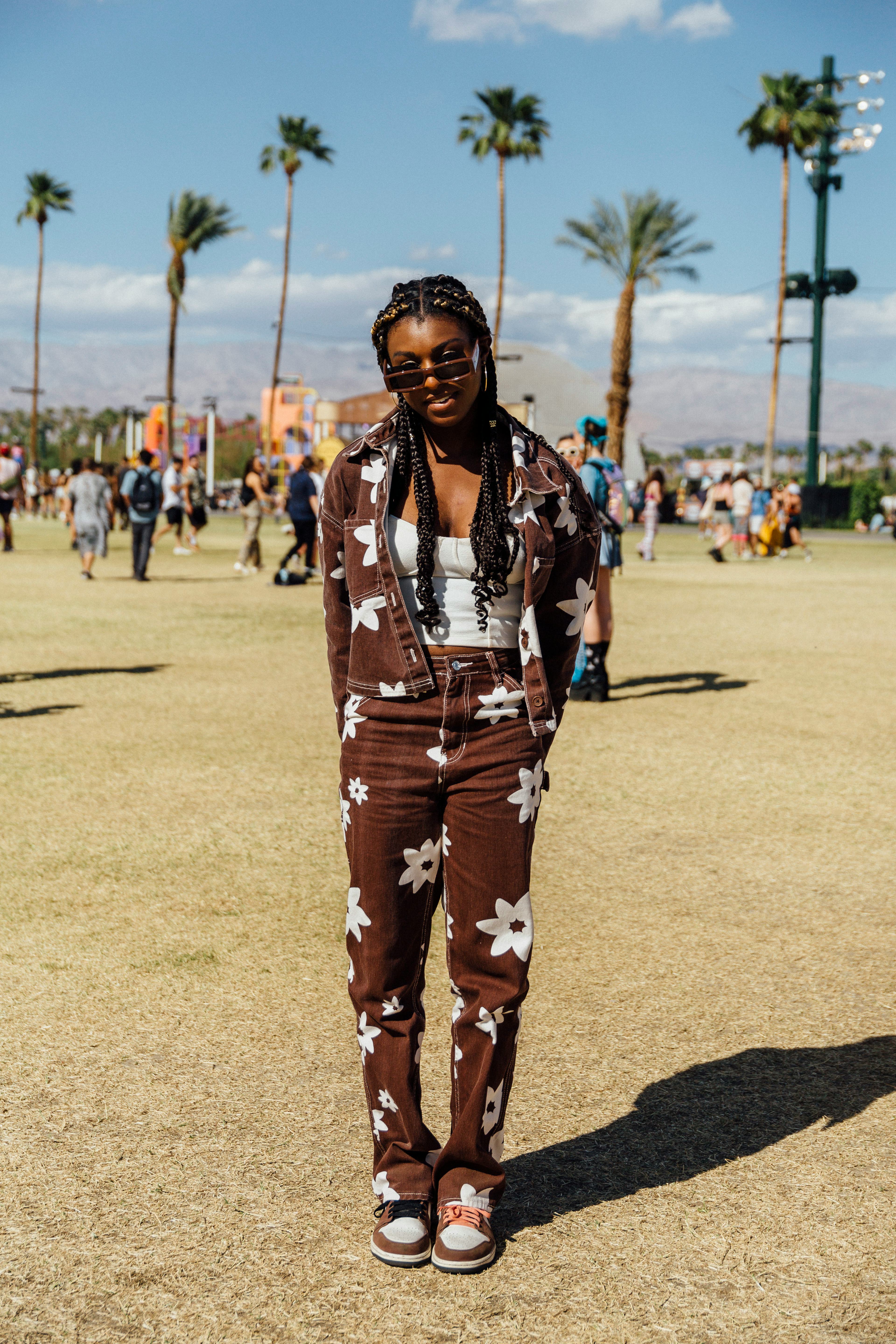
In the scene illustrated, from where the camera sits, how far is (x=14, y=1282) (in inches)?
105

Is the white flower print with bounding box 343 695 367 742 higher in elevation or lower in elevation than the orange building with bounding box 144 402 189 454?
lower

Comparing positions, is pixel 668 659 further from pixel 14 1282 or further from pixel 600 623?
pixel 14 1282

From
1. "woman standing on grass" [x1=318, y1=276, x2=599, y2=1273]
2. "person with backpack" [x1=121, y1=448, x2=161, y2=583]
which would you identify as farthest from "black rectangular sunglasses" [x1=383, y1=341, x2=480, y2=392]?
"person with backpack" [x1=121, y1=448, x2=161, y2=583]

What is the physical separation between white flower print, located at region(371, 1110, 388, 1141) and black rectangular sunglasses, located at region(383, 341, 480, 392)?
148cm

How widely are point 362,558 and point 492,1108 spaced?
1.16 m

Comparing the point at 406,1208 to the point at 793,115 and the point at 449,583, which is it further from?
the point at 793,115

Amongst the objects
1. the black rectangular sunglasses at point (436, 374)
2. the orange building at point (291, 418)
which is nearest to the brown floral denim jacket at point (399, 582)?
the black rectangular sunglasses at point (436, 374)

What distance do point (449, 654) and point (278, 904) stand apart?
265 centimetres

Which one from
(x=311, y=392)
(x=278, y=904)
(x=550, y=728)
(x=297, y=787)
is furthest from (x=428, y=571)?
(x=311, y=392)

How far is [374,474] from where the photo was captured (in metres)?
2.78

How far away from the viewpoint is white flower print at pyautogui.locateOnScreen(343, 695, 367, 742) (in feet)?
9.18

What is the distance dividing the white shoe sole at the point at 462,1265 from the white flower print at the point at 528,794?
89cm

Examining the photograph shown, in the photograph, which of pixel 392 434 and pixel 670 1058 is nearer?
pixel 392 434

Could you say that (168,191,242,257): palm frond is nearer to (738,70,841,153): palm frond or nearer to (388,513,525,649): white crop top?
(738,70,841,153): palm frond
